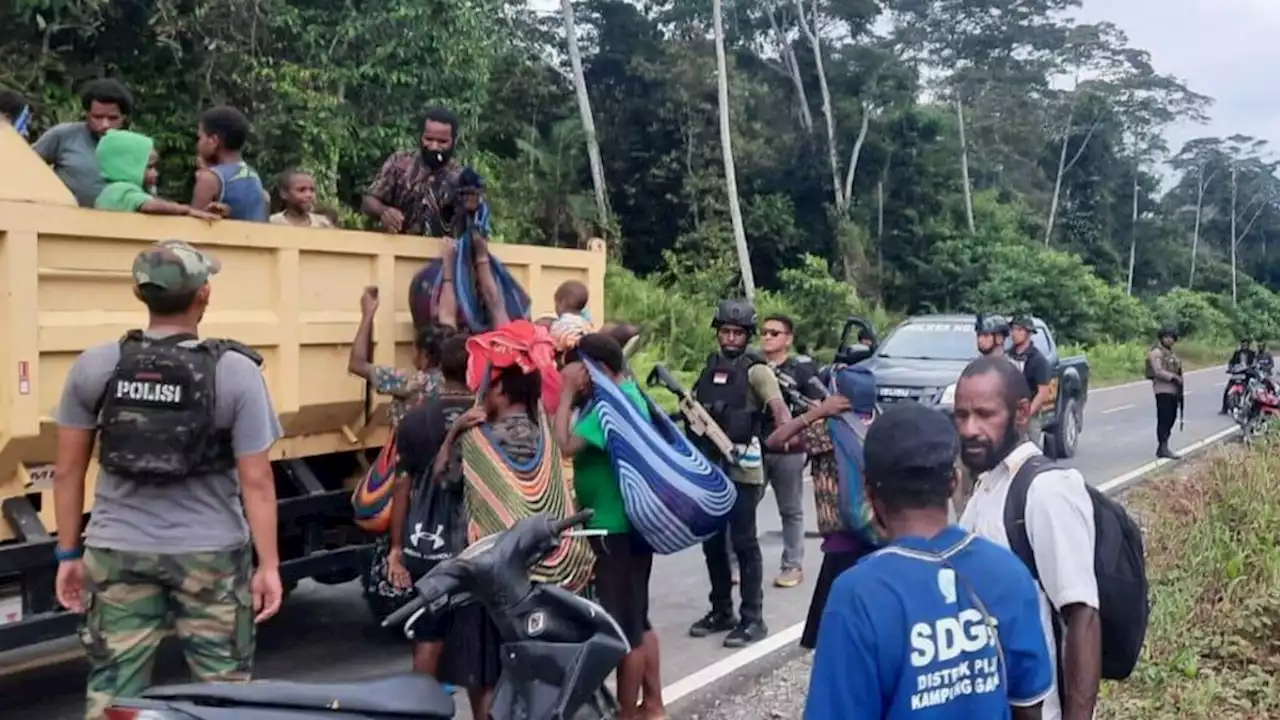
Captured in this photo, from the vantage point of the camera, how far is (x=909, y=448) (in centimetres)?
247

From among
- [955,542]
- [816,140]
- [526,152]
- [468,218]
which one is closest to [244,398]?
[955,542]

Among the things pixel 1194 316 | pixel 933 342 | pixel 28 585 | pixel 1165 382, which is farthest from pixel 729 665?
pixel 1194 316

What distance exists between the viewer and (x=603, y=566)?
4.82m

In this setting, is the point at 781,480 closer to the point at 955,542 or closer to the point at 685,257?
the point at 955,542

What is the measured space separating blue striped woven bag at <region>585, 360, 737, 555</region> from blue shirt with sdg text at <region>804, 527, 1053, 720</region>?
230 centimetres

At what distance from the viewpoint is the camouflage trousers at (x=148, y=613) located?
3.69 m

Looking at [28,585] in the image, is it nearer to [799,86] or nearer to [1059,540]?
[1059,540]

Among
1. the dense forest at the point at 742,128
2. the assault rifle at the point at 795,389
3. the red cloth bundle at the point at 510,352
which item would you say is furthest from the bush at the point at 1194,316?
the red cloth bundle at the point at 510,352

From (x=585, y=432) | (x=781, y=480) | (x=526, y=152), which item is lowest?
(x=781, y=480)

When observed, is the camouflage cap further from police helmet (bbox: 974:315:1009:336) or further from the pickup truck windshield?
the pickup truck windshield

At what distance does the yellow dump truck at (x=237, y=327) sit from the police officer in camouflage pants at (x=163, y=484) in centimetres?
80

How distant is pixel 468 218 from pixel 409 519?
179 centimetres

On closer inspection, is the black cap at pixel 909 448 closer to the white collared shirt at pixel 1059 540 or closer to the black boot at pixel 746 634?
the white collared shirt at pixel 1059 540

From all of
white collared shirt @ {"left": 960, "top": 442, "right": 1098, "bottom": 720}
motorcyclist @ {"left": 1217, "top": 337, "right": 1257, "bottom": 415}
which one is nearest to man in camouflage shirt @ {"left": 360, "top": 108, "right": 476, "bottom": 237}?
white collared shirt @ {"left": 960, "top": 442, "right": 1098, "bottom": 720}
